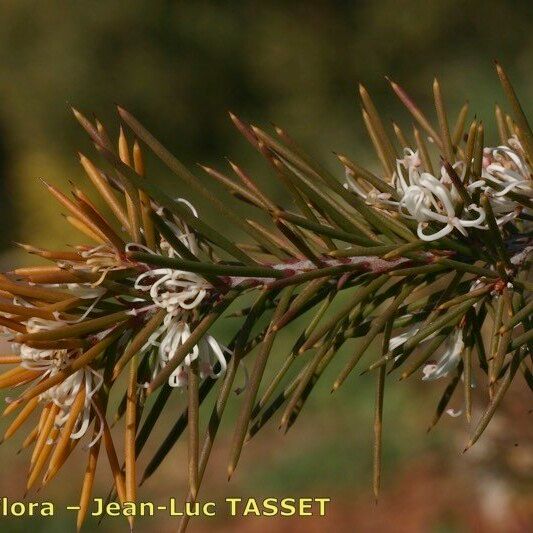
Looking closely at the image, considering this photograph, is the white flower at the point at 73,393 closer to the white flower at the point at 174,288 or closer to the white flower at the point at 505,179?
the white flower at the point at 174,288

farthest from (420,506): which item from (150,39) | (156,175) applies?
(150,39)

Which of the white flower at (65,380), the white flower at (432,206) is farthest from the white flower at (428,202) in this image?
the white flower at (65,380)

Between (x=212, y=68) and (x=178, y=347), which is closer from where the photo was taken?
(x=178, y=347)

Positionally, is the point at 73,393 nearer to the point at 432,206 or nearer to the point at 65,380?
the point at 65,380

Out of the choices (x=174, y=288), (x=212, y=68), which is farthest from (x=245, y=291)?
(x=212, y=68)

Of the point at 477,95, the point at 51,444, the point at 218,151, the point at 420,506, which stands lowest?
the point at 51,444

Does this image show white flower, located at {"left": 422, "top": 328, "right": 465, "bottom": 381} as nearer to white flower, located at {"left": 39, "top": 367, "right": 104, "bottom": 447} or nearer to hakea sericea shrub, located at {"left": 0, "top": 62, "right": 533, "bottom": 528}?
hakea sericea shrub, located at {"left": 0, "top": 62, "right": 533, "bottom": 528}

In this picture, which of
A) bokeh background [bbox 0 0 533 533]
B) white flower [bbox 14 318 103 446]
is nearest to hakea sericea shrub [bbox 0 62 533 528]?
white flower [bbox 14 318 103 446]

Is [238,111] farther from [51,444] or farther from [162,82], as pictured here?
[51,444]
